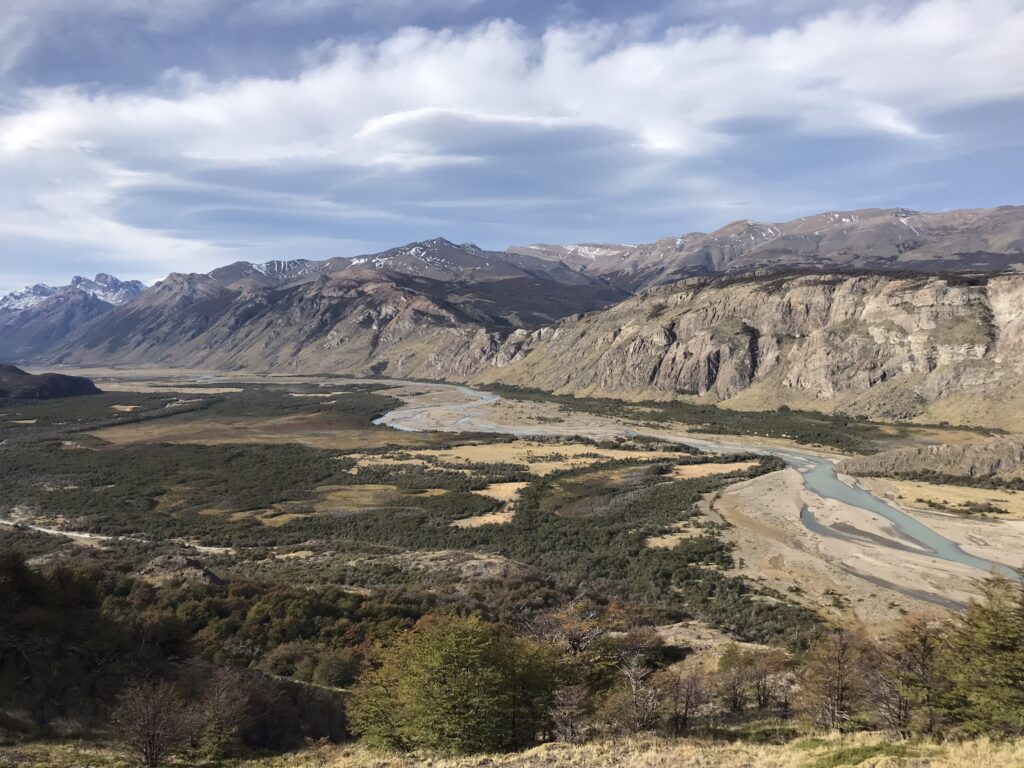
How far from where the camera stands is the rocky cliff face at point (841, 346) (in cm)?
12456

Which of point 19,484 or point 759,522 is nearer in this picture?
point 759,522

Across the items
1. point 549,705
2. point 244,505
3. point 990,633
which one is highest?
point 990,633

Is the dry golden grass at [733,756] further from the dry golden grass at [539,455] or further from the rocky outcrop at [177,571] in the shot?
the dry golden grass at [539,455]

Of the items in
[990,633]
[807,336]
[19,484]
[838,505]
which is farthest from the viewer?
[807,336]

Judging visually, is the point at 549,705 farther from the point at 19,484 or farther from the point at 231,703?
the point at 19,484

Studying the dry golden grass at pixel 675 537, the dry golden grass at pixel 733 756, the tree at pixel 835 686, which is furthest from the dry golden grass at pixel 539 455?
the dry golden grass at pixel 733 756

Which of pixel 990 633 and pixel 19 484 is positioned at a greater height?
pixel 990 633

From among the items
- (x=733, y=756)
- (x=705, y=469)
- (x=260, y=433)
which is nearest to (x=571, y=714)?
(x=733, y=756)

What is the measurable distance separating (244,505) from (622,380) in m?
137

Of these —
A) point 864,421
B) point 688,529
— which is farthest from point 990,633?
point 864,421

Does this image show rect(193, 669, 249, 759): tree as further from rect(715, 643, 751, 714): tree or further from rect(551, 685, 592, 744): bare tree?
rect(715, 643, 751, 714): tree

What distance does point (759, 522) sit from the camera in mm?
65812

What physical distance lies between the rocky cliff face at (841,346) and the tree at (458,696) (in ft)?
420

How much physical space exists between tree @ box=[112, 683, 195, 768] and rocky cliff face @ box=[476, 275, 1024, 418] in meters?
138
